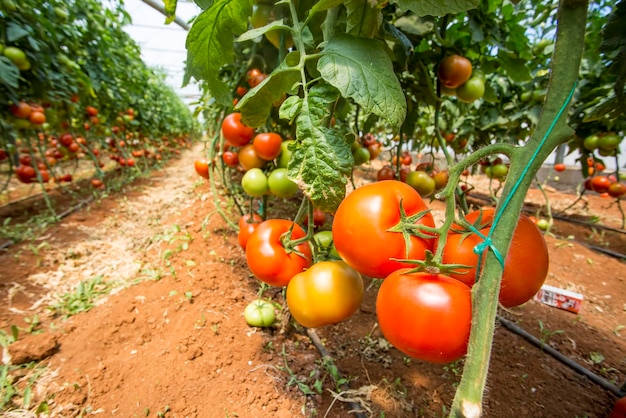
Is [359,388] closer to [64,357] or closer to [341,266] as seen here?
[341,266]

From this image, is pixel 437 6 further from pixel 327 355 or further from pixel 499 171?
pixel 499 171

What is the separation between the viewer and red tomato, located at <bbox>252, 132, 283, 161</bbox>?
0.89m

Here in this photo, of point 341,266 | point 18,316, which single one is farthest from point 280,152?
point 18,316

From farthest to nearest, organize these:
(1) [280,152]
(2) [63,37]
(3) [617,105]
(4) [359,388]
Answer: (2) [63,37] < (1) [280,152] < (4) [359,388] < (3) [617,105]

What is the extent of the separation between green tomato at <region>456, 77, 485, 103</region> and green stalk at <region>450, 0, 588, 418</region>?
65cm

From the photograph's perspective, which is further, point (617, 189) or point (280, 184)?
point (617, 189)

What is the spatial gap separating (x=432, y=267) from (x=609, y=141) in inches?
89.1

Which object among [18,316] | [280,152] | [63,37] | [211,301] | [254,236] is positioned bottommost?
[18,316]

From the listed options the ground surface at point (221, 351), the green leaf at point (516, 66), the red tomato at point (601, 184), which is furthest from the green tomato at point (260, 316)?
the red tomato at point (601, 184)

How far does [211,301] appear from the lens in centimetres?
122

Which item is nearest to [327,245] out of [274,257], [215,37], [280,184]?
[274,257]

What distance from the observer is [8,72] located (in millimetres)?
1494

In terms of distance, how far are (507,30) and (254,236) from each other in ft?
3.67

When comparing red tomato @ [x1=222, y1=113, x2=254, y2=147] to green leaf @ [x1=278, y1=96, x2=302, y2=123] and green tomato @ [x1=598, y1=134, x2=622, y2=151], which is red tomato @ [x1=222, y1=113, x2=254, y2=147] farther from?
green tomato @ [x1=598, y1=134, x2=622, y2=151]
